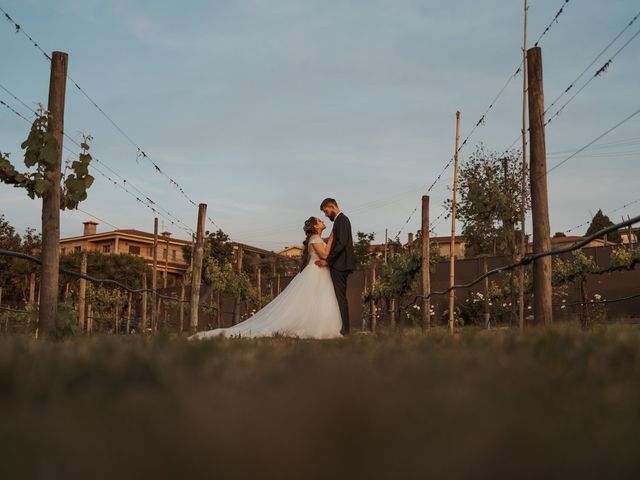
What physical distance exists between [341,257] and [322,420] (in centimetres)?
1051

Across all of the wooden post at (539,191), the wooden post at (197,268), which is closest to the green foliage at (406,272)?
the wooden post at (197,268)

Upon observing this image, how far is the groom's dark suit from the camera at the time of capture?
1156 centimetres

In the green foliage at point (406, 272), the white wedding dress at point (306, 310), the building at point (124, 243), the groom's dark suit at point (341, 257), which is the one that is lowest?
the white wedding dress at point (306, 310)

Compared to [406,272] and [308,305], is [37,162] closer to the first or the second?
[308,305]

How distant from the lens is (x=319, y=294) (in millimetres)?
11719

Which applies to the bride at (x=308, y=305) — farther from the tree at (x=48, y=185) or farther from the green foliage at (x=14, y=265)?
the green foliage at (x=14, y=265)

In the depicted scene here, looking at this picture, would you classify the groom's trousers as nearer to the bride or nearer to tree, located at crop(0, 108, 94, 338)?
the bride

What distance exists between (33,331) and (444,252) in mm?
77276

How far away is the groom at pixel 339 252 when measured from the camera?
1157 cm

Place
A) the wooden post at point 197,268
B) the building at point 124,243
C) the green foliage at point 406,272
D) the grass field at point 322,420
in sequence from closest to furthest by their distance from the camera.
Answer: the grass field at point 322,420 → the wooden post at point 197,268 → the green foliage at point 406,272 → the building at point 124,243

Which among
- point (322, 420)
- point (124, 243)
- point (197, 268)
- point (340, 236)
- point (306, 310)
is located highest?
point (124, 243)

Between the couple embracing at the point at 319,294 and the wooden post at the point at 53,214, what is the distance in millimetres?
3245

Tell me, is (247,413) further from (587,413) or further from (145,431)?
(587,413)

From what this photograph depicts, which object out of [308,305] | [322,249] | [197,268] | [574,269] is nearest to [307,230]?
[322,249]
